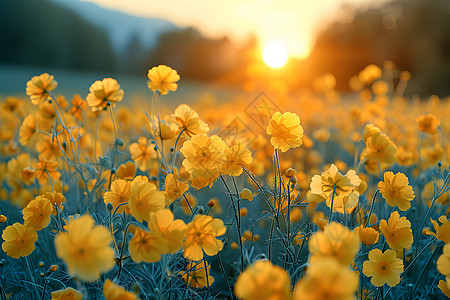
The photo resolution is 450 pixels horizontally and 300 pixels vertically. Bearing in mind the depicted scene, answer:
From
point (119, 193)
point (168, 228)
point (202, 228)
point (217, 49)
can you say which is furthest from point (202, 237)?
point (217, 49)

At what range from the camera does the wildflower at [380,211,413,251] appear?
3.41ft

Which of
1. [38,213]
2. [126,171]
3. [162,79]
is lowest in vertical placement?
[38,213]

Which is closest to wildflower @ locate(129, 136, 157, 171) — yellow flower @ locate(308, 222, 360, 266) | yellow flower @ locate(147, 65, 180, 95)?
yellow flower @ locate(147, 65, 180, 95)

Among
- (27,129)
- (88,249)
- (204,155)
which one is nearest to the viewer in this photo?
(88,249)

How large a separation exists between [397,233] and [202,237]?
0.60 m

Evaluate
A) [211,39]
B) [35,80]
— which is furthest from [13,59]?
[35,80]

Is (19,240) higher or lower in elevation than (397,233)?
lower

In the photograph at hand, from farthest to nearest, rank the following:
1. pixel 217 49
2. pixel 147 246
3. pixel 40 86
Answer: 1. pixel 217 49
2. pixel 40 86
3. pixel 147 246

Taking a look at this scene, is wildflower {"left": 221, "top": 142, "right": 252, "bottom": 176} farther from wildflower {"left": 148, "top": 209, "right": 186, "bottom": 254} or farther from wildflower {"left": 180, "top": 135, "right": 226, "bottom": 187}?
wildflower {"left": 148, "top": 209, "right": 186, "bottom": 254}

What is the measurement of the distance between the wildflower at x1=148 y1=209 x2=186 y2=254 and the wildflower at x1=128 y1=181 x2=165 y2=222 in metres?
0.05

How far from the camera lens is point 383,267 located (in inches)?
39.8

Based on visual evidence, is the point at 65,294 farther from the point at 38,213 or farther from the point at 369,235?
the point at 369,235

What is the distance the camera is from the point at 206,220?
94cm

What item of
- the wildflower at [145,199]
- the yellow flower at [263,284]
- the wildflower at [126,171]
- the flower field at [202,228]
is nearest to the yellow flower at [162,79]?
the flower field at [202,228]
